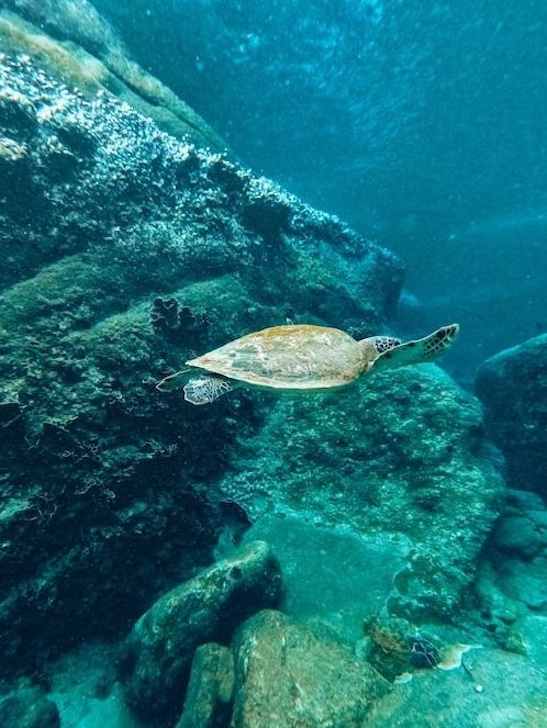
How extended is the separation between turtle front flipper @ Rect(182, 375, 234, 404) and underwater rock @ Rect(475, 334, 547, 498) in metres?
7.55

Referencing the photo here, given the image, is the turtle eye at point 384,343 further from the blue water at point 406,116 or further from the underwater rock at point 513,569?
the blue water at point 406,116

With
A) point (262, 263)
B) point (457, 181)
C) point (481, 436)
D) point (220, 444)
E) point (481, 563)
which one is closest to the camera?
point (481, 563)

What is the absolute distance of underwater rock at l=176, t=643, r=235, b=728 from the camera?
3560 mm

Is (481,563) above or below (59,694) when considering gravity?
above

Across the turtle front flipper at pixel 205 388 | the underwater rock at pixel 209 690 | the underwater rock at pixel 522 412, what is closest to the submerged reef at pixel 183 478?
the underwater rock at pixel 209 690

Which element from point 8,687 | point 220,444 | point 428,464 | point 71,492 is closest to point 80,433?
point 71,492

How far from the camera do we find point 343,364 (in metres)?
4.23

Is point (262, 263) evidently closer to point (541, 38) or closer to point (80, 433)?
point (80, 433)

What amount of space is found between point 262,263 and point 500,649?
7.73 metres

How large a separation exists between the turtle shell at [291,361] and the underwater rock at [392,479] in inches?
88.9

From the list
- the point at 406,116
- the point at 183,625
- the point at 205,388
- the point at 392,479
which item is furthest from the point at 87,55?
the point at 406,116

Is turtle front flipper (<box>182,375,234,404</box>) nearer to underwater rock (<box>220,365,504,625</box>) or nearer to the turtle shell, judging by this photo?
the turtle shell

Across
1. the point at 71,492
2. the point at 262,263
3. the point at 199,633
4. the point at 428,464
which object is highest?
the point at 262,263

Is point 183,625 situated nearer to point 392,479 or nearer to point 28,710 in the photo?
point 28,710
